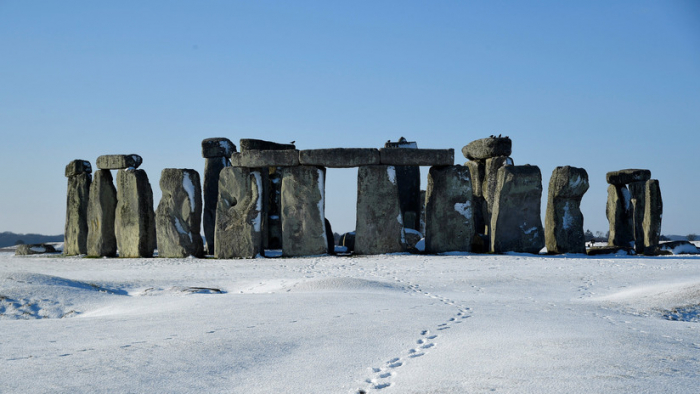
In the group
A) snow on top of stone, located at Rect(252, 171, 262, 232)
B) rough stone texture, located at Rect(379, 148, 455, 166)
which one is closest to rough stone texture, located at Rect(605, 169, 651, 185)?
rough stone texture, located at Rect(379, 148, 455, 166)

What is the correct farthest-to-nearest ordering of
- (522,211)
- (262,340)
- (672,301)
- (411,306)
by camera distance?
(522,211), (672,301), (411,306), (262,340)

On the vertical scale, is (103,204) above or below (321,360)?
above

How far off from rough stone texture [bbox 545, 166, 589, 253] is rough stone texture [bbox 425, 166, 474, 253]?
1.72 meters

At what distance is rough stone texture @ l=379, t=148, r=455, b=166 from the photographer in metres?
14.4

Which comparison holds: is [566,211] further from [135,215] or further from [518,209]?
[135,215]

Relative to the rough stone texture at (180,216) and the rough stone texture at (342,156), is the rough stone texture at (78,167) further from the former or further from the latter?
the rough stone texture at (342,156)

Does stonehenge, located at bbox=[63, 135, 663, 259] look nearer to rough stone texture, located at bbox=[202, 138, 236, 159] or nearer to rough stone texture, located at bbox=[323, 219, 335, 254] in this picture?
rough stone texture, located at bbox=[323, 219, 335, 254]

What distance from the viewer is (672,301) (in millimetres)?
7953

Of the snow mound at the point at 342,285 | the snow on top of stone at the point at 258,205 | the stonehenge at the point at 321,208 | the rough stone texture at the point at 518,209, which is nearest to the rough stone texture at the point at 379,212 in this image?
the stonehenge at the point at 321,208

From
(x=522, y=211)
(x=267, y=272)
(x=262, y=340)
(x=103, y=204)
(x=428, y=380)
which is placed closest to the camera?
(x=428, y=380)

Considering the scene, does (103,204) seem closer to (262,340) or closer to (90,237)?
(90,237)

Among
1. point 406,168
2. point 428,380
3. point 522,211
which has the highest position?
point 406,168

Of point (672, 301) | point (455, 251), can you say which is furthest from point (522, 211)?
point (672, 301)

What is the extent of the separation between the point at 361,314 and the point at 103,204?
1154 centimetres
